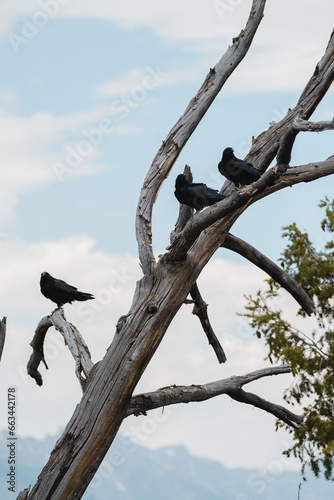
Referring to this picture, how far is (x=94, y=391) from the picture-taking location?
789 centimetres

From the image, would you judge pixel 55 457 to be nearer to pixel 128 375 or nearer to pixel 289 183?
pixel 128 375

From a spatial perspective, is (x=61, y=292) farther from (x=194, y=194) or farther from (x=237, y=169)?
(x=237, y=169)

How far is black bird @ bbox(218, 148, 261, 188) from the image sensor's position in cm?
882

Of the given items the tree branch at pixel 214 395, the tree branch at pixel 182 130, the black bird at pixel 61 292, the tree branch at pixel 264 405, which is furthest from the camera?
the black bird at pixel 61 292

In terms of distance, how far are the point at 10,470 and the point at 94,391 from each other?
1836 mm

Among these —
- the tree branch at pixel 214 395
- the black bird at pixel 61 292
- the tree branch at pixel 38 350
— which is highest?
the black bird at pixel 61 292

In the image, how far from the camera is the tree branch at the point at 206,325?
10.4m

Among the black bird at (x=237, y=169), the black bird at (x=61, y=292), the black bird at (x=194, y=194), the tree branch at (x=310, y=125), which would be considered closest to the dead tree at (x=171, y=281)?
the tree branch at (x=310, y=125)

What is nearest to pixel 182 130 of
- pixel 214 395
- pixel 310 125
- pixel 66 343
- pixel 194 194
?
pixel 194 194

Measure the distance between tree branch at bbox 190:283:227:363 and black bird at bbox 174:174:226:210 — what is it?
2.10 m

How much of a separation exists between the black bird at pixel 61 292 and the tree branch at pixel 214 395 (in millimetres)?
2166

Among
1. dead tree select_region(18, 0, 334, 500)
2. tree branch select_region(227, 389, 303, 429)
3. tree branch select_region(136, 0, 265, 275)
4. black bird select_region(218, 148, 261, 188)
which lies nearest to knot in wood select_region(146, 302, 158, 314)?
dead tree select_region(18, 0, 334, 500)

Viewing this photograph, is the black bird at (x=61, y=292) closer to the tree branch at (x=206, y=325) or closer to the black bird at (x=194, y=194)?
the tree branch at (x=206, y=325)

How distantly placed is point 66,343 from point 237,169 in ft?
10.4
